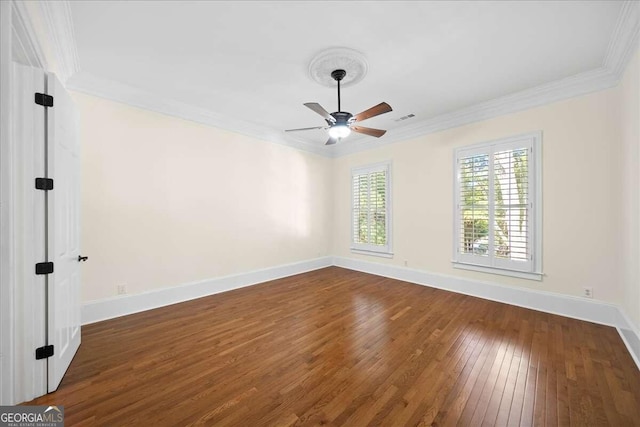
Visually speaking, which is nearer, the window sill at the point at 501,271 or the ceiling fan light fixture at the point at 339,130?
the ceiling fan light fixture at the point at 339,130

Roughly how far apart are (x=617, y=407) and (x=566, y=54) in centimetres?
326

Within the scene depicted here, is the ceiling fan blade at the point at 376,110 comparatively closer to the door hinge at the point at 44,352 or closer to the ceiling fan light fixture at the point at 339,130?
the ceiling fan light fixture at the point at 339,130

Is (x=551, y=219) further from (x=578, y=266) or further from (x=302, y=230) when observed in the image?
(x=302, y=230)

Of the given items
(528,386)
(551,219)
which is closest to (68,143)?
(528,386)

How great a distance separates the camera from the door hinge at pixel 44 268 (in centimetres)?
183

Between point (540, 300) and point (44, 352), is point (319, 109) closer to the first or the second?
point (44, 352)

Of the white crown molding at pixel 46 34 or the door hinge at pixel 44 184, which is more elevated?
the white crown molding at pixel 46 34

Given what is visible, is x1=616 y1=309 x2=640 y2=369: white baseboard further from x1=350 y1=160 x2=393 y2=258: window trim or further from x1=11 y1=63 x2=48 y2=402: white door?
x1=11 y1=63 x2=48 y2=402: white door

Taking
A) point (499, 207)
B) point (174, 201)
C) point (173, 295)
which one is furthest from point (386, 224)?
point (173, 295)

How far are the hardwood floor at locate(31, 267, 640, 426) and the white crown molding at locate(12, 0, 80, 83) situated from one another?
2611 mm

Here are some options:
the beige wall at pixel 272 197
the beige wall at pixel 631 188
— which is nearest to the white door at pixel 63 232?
the beige wall at pixel 272 197

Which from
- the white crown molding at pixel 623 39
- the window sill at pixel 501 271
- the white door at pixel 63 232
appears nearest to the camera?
the white door at pixel 63 232

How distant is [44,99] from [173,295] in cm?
280

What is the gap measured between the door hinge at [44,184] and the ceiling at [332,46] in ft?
4.83
